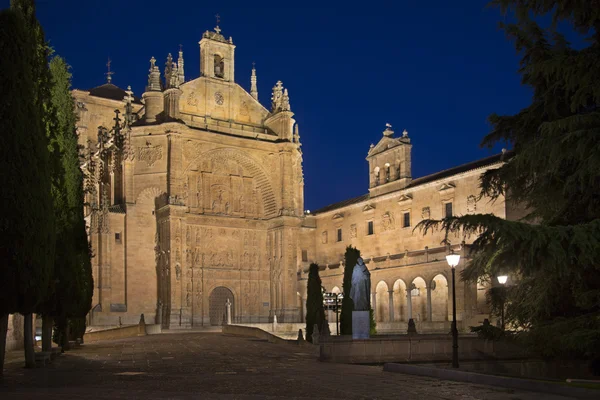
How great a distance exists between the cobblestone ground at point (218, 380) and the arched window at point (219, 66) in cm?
3234

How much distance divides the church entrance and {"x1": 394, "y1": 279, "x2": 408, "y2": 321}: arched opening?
37.5ft

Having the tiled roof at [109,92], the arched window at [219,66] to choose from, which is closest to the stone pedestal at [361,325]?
the arched window at [219,66]

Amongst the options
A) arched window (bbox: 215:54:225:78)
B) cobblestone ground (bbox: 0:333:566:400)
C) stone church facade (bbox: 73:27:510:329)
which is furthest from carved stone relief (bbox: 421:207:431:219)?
cobblestone ground (bbox: 0:333:566:400)

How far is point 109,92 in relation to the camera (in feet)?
200

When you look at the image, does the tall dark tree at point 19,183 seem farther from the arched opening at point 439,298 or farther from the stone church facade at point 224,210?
the arched opening at point 439,298

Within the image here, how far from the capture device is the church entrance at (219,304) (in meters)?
49.0

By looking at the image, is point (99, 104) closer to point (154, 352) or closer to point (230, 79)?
point (230, 79)

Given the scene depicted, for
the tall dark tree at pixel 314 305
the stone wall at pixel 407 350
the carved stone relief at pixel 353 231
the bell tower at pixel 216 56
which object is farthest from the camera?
the carved stone relief at pixel 353 231

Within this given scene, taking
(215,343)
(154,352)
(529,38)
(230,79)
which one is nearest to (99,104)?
(230,79)

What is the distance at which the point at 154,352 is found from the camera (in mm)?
24938

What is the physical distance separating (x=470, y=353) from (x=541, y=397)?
962cm

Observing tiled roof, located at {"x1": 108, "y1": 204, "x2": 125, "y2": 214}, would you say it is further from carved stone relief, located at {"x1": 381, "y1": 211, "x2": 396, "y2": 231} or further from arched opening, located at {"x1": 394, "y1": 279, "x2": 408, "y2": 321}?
arched opening, located at {"x1": 394, "y1": 279, "x2": 408, "y2": 321}

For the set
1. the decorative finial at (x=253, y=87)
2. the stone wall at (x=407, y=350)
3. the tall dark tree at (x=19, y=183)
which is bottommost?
the stone wall at (x=407, y=350)

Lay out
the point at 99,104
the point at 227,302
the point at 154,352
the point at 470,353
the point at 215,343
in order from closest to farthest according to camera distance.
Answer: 1. the point at 470,353
2. the point at 154,352
3. the point at 215,343
4. the point at 227,302
5. the point at 99,104
